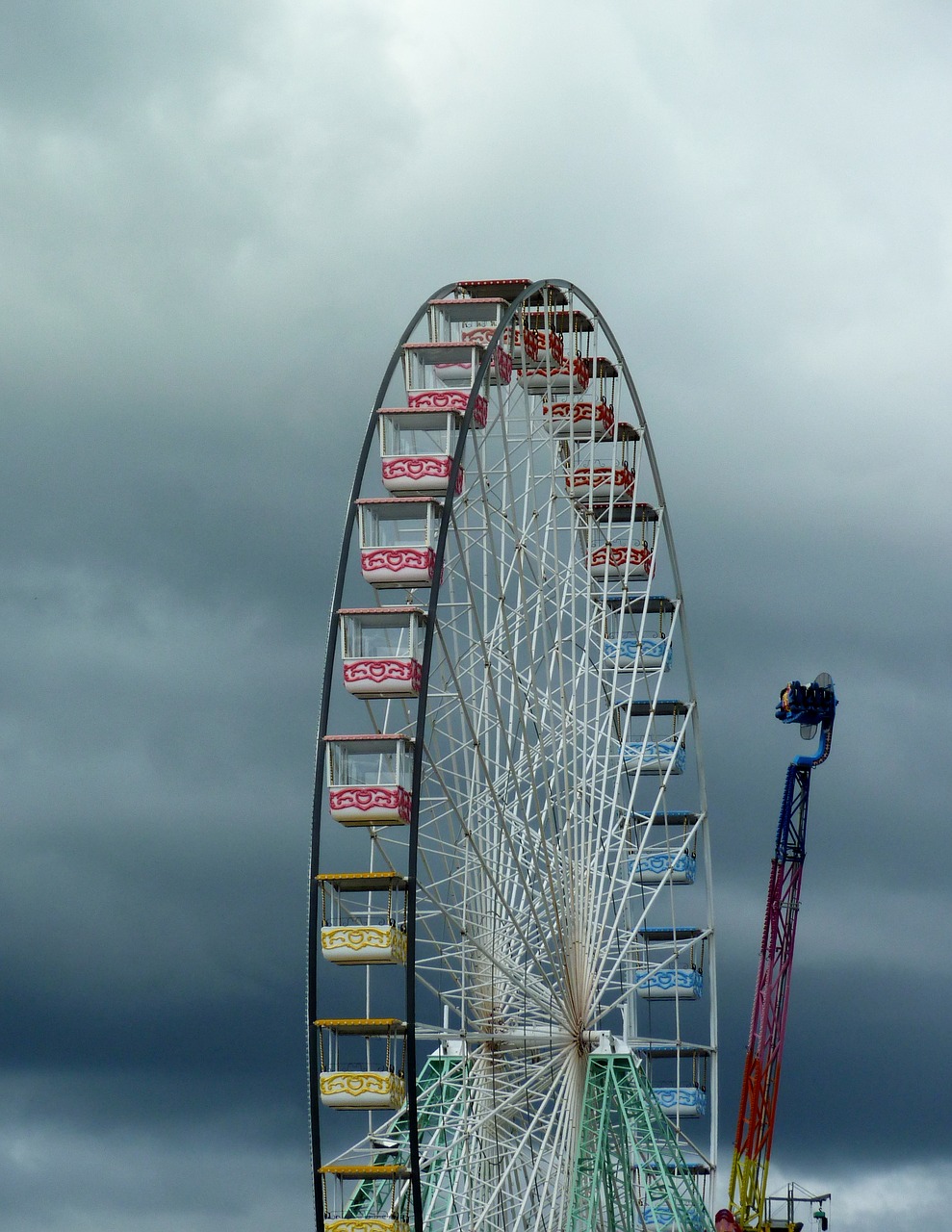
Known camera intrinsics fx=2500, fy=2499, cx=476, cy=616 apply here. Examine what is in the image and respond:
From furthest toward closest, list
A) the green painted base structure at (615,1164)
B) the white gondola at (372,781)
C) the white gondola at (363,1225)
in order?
1. the green painted base structure at (615,1164)
2. the white gondola at (372,781)
3. the white gondola at (363,1225)

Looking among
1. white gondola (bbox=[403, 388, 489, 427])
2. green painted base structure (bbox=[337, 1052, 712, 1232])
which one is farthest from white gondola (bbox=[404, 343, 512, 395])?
green painted base structure (bbox=[337, 1052, 712, 1232])

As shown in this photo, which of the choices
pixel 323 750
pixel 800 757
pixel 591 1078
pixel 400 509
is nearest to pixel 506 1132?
pixel 591 1078

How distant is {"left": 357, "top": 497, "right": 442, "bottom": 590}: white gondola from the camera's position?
52.2 m

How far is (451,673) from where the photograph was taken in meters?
49.4

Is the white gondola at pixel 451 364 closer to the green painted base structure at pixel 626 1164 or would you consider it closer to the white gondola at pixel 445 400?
the white gondola at pixel 445 400

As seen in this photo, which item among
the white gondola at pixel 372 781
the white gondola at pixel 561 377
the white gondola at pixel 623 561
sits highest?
the white gondola at pixel 561 377

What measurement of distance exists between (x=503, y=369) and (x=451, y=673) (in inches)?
342

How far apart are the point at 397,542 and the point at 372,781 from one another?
550cm

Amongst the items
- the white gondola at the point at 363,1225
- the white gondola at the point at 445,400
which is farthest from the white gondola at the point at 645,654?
the white gondola at the point at 363,1225

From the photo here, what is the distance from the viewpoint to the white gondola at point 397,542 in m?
52.2

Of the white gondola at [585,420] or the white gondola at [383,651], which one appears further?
the white gondola at [585,420]

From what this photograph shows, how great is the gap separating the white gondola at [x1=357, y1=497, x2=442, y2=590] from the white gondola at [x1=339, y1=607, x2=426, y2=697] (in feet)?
3.08

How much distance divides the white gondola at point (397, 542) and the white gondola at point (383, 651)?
37.0 inches

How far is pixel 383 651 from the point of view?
170 ft
